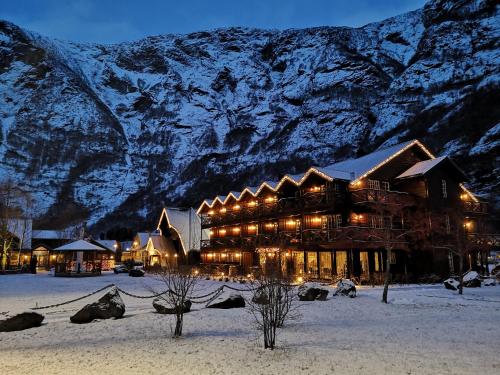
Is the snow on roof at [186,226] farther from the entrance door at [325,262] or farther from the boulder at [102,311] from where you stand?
the boulder at [102,311]

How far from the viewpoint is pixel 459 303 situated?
20.0 meters

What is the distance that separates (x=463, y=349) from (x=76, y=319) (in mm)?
13920

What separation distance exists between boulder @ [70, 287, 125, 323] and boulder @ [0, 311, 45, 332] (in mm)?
1311

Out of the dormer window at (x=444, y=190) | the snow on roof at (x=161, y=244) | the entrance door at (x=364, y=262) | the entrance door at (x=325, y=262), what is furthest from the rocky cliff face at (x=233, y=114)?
the entrance door at (x=364, y=262)

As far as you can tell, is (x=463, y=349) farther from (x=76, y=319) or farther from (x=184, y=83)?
(x=184, y=83)

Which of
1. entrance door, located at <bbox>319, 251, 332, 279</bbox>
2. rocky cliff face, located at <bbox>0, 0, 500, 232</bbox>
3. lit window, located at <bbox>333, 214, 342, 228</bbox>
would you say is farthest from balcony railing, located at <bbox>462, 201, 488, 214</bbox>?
rocky cliff face, located at <bbox>0, 0, 500, 232</bbox>

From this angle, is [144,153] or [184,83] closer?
[144,153]

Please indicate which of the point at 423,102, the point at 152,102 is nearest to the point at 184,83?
the point at 152,102

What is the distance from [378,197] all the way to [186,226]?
38006 millimetres

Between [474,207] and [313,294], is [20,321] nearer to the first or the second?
[313,294]

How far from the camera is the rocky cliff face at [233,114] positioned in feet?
458

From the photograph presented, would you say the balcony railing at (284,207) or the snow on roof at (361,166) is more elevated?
the snow on roof at (361,166)

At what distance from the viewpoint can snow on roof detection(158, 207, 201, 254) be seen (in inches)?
2456

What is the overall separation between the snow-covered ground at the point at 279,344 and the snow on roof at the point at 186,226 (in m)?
43.5
